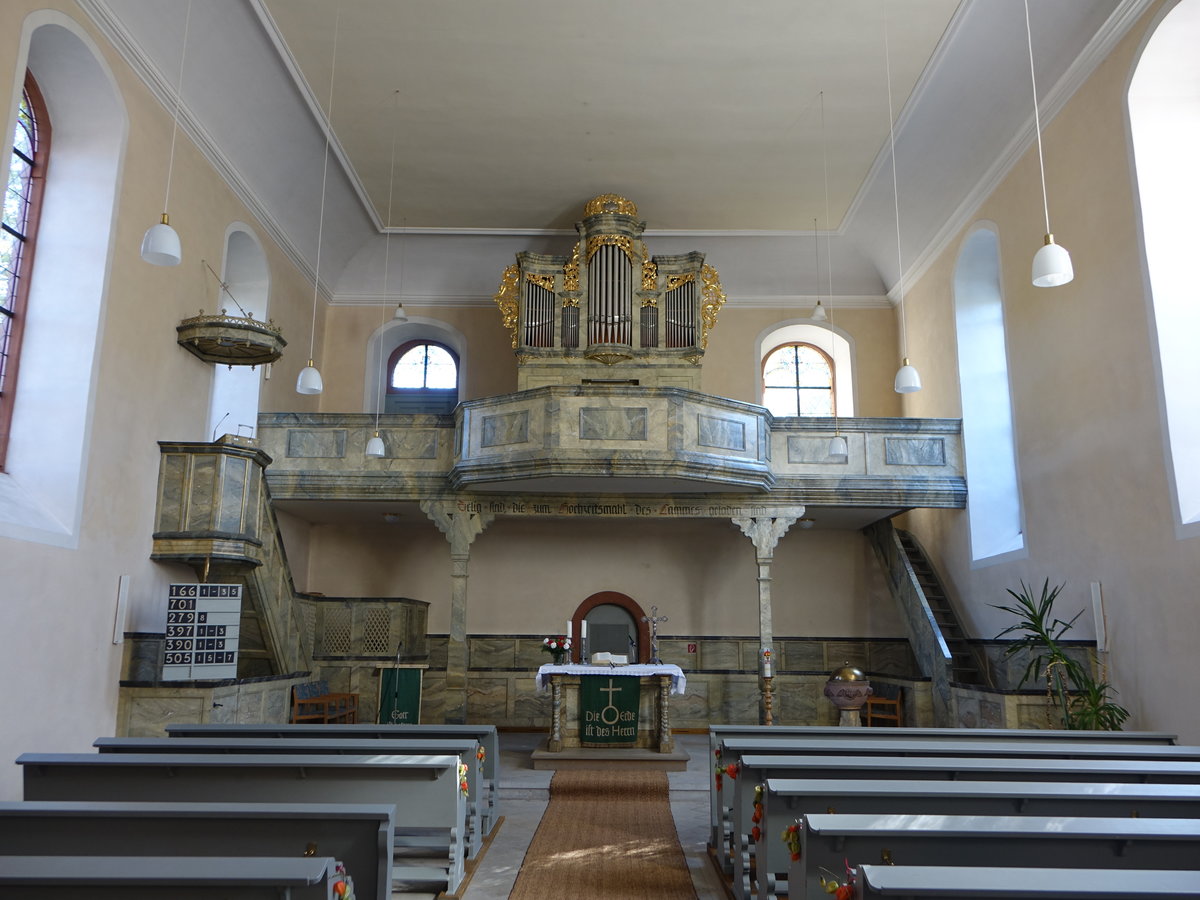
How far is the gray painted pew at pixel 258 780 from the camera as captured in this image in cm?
554

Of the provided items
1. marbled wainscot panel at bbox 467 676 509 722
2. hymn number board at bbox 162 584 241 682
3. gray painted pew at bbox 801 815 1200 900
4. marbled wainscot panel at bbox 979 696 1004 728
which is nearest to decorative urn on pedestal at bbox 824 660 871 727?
marbled wainscot panel at bbox 979 696 1004 728

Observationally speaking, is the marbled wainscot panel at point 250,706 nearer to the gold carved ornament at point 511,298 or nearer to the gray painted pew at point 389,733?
the gray painted pew at point 389,733

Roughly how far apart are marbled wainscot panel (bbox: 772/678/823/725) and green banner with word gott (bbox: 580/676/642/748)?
4358mm

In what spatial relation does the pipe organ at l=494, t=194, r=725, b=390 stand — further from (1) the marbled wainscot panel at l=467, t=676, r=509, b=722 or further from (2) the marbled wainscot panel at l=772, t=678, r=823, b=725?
(2) the marbled wainscot panel at l=772, t=678, r=823, b=725

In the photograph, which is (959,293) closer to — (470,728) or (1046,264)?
(1046,264)

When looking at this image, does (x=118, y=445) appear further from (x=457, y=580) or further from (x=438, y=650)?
(x=438, y=650)

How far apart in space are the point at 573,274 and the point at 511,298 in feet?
3.83

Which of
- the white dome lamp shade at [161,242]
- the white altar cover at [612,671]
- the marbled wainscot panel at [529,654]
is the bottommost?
the white altar cover at [612,671]

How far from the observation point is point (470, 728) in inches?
326

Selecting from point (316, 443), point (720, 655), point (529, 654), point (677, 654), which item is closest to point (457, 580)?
point (316, 443)

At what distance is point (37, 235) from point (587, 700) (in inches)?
322

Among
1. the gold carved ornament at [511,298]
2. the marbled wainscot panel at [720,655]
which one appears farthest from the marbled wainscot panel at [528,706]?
the gold carved ornament at [511,298]

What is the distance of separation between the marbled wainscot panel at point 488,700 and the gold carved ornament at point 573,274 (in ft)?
21.8

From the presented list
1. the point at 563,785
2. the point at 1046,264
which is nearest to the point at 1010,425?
the point at 1046,264
